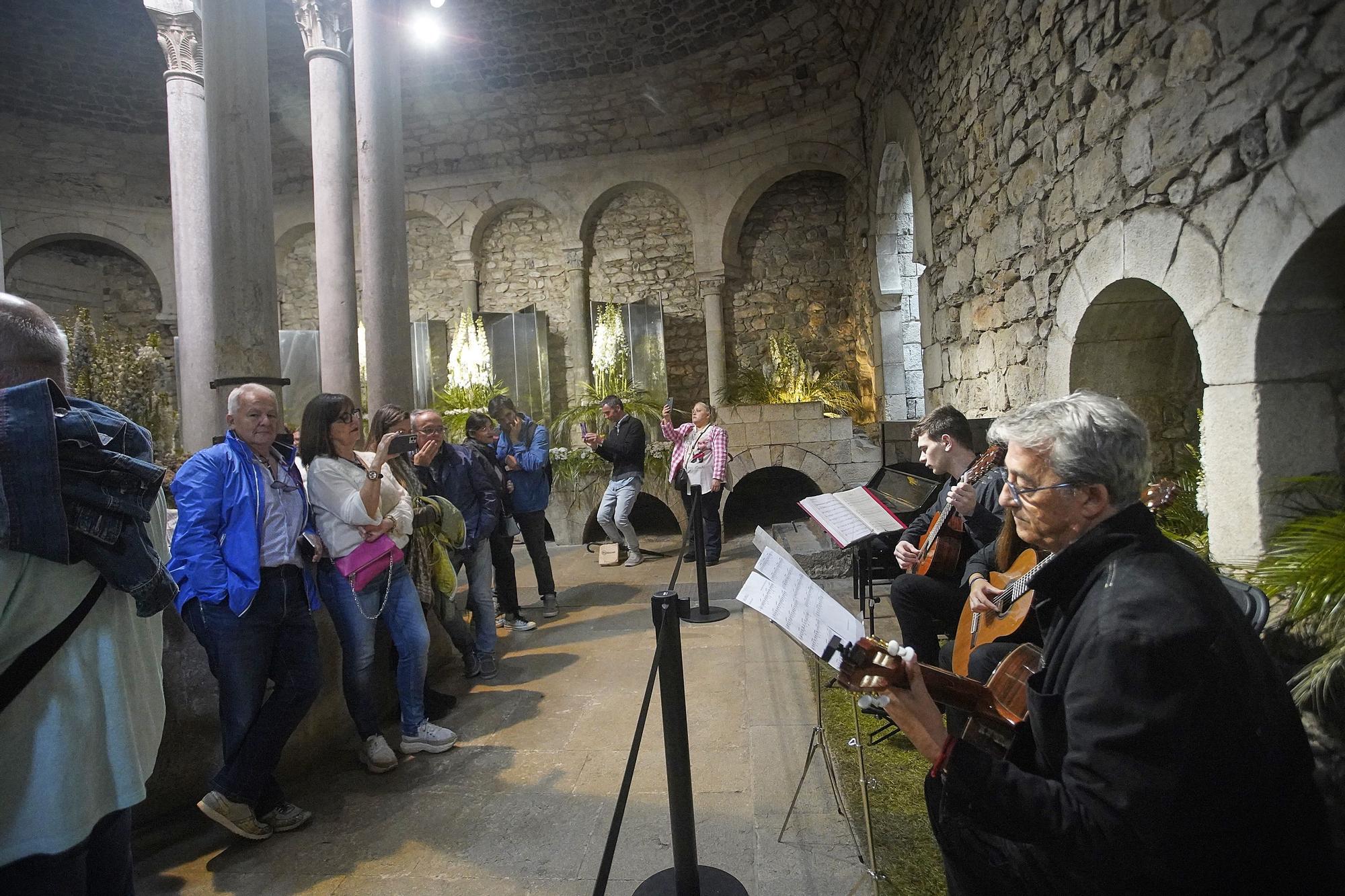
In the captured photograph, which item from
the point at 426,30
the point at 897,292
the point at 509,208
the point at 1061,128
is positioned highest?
the point at 426,30

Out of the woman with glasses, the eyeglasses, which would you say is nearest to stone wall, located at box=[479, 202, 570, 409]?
the woman with glasses

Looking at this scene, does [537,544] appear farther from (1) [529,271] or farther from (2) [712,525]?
(1) [529,271]

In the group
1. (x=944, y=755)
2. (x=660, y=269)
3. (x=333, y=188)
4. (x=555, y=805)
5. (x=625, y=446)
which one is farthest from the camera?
(x=660, y=269)

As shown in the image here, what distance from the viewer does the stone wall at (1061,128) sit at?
223 cm

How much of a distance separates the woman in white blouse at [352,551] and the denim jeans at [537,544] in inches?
83.1

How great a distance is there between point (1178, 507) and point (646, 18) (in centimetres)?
891

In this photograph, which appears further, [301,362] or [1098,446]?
[301,362]

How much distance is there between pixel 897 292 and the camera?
27.6 ft

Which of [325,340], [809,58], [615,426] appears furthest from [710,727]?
[809,58]

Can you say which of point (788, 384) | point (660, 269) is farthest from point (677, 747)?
point (660, 269)

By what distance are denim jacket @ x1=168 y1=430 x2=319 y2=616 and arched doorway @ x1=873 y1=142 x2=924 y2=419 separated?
726cm

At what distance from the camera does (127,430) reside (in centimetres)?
142

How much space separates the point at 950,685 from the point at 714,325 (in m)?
9.31

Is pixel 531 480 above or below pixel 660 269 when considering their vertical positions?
below
